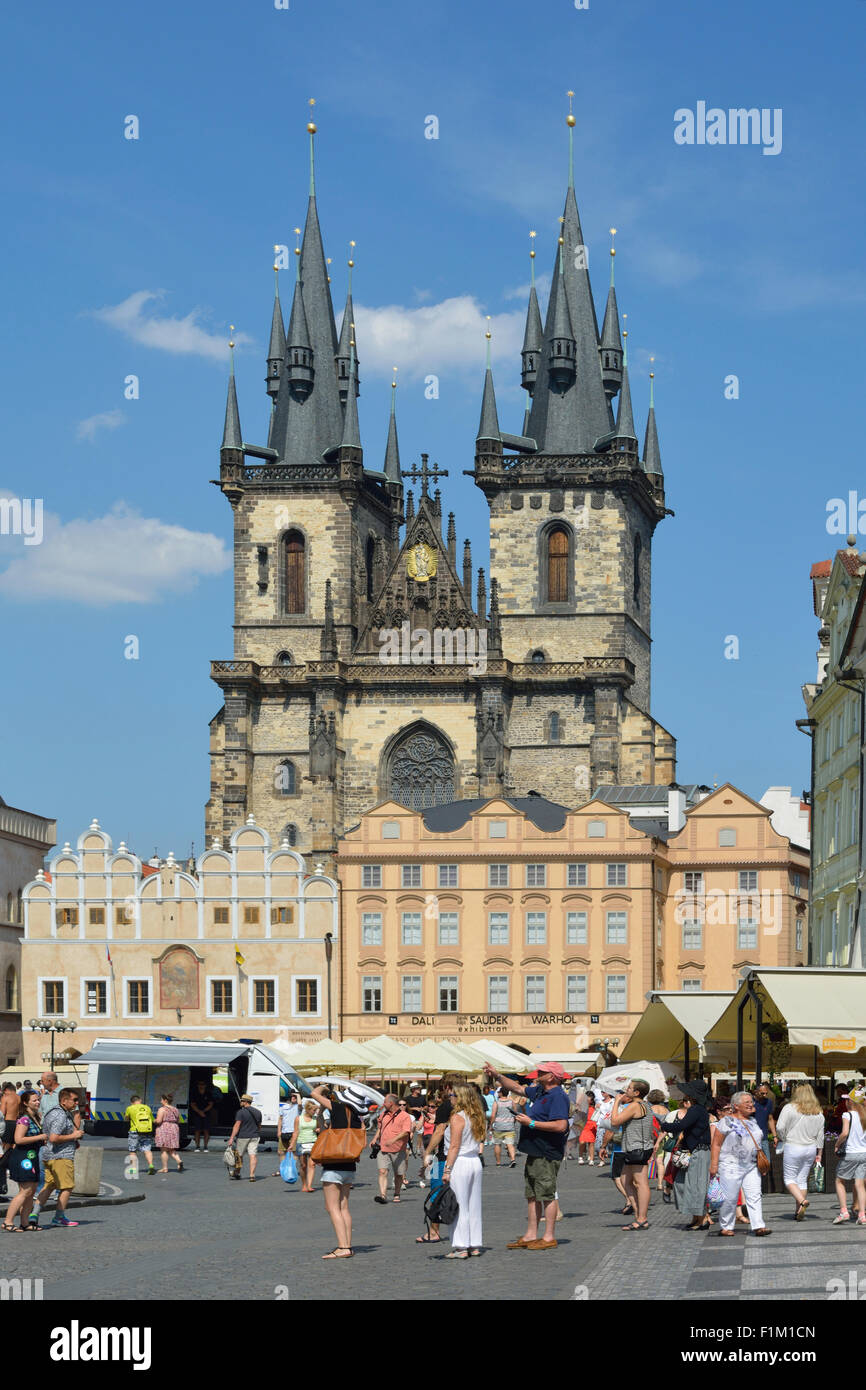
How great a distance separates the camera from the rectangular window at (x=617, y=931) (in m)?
80.5

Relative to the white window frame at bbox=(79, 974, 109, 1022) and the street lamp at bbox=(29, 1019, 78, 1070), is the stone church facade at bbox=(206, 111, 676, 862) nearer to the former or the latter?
the white window frame at bbox=(79, 974, 109, 1022)

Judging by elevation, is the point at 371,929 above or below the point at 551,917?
below

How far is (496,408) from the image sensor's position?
101 meters

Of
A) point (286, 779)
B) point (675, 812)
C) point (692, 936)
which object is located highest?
point (286, 779)

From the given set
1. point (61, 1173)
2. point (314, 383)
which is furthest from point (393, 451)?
point (61, 1173)

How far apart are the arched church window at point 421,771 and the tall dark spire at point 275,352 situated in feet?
63.5

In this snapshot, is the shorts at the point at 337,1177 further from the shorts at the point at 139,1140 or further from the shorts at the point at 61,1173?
the shorts at the point at 139,1140

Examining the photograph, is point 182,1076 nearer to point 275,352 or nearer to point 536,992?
point 536,992

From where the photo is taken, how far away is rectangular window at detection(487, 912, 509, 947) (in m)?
80.9

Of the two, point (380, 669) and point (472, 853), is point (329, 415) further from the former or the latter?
point (472, 853)

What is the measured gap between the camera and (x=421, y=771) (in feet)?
315

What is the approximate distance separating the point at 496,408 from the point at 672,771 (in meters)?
18.4

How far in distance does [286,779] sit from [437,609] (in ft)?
33.5
